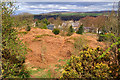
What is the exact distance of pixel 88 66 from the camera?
9.02ft

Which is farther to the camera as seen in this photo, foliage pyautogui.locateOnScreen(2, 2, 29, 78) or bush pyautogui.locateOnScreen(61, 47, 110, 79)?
foliage pyautogui.locateOnScreen(2, 2, 29, 78)

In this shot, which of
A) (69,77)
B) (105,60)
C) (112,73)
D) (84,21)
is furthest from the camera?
(84,21)

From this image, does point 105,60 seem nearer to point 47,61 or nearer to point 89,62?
point 89,62

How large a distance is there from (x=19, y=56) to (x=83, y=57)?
8.74 ft

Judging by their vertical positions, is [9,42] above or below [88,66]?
above

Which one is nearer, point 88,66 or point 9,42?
point 88,66

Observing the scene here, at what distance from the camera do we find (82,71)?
2.79m

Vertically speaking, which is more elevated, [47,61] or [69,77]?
[69,77]

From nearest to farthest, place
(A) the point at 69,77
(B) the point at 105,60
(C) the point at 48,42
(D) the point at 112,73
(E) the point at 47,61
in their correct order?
(D) the point at 112,73 → (B) the point at 105,60 → (A) the point at 69,77 → (E) the point at 47,61 → (C) the point at 48,42

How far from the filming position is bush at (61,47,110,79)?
256 centimetres

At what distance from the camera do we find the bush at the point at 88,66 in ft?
8.39

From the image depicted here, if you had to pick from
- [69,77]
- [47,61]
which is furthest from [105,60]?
[47,61]

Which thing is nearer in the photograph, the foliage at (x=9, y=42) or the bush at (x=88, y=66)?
the bush at (x=88, y=66)

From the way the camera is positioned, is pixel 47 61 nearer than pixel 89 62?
No
